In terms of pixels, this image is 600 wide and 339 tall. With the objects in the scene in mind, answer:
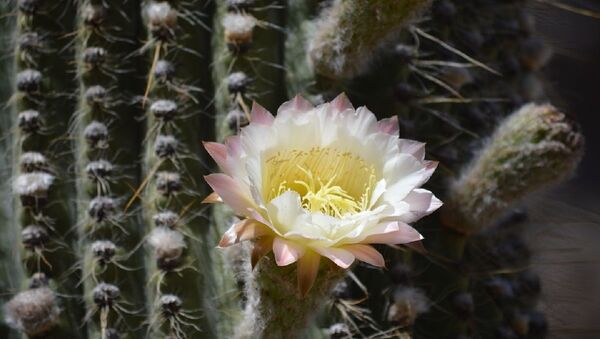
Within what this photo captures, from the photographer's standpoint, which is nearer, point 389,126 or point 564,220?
point 389,126

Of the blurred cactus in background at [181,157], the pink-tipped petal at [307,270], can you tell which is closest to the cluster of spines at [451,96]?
the blurred cactus in background at [181,157]

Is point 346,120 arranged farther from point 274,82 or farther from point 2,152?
point 2,152

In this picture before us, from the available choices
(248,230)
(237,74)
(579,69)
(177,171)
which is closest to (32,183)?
(177,171)

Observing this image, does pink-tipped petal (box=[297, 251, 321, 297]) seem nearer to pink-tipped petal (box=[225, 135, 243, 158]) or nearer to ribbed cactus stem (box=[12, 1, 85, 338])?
pink-tipped petal (box=[225, 135, 243, 158])

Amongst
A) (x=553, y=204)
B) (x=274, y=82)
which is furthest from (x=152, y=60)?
(x=553, y=204)

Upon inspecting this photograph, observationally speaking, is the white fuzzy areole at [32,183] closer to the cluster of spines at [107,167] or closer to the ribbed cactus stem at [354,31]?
the cluster of spines at [107,167]

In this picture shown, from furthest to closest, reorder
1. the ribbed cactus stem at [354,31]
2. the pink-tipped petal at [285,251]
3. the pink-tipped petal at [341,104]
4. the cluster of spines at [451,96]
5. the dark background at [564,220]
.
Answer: the dark background at [564,220], the cluster of spines at [451,96], the ribbed cactus stem at [354,31], the pink-tipped petal at [341,104], the pink-tipped petal at [285,251]

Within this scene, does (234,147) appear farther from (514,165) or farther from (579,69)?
(579,69)
